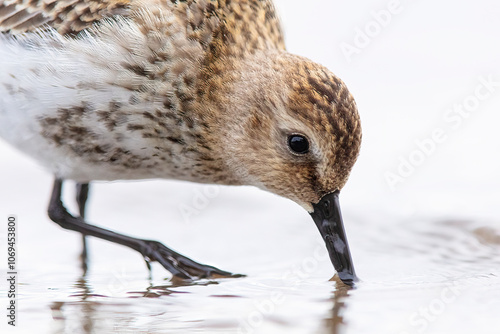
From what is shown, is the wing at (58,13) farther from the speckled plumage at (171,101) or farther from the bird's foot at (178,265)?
the bird's foot at (178,265)

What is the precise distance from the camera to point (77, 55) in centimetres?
463

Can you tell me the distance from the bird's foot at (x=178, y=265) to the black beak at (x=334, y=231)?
535 millimetres

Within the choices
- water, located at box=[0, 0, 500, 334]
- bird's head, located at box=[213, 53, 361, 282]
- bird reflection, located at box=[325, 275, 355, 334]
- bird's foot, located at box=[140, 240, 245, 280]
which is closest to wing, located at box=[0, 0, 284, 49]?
bird's head, located at box=[213, 53, 361, 282]

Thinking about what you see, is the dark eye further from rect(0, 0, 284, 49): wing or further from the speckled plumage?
rect(0, 0, 284, 49): wing

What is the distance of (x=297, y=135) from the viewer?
4355 millimetres

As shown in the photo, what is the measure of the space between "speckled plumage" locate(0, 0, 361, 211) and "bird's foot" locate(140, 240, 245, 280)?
1.39ft

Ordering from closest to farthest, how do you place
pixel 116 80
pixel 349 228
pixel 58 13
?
pixel 116 80 → pixel 58 13 → pixel 349 228

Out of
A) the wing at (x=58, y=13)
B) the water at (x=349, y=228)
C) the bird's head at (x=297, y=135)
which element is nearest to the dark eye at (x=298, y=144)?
the bird's head at (x=297, y=135)

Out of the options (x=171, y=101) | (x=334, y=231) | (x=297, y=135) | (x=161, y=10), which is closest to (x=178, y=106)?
(x=171, y=101)

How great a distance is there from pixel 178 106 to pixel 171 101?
0.05 meters

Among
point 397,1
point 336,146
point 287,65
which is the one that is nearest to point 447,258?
point 336,146

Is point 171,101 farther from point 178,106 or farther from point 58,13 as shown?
point 58,13

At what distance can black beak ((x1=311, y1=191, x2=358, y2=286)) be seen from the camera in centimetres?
449

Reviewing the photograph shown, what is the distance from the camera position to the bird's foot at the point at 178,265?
463 centimetres
